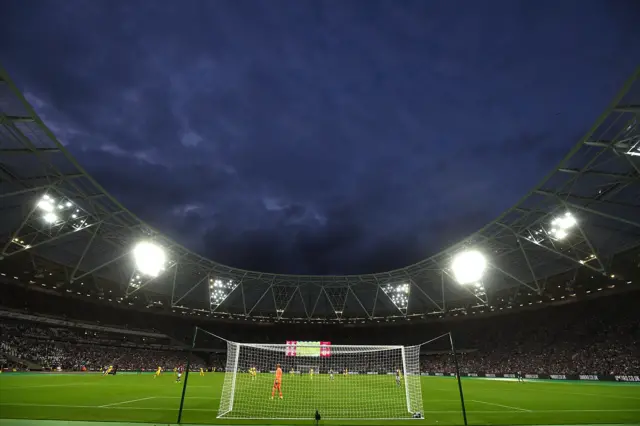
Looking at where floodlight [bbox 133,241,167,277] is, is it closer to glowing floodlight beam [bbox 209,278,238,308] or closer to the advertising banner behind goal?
glowing floodlight beam [bbox 209,278,238,308]

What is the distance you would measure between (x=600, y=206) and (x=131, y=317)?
2663 inches

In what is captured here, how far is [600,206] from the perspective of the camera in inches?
974

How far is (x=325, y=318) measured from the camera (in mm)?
64250

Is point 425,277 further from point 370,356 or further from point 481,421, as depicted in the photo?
point 481,421

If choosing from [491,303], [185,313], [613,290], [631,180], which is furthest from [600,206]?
[185,313]

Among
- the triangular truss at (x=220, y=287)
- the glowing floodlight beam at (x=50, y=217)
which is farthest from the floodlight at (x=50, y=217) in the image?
the triangular truss at (x=220, y=287)

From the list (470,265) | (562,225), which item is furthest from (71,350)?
(562,225)

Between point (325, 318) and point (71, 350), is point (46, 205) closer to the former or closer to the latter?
point (71, 350)

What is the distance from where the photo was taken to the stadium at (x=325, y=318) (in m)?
14.3

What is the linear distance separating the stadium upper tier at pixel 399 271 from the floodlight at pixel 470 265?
0.46ft

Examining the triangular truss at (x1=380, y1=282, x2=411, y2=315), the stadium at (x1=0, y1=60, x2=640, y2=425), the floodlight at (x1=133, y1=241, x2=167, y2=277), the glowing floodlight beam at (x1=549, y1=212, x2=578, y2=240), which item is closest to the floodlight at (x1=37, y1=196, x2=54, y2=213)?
the stadium at (x1=0, y1=60, x2=640, y2=425)

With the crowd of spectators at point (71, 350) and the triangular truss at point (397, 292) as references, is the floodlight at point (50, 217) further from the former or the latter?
the triangular truss at point (397, 292)

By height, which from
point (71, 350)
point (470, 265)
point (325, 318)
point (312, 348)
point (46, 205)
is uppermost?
point (46, 205)

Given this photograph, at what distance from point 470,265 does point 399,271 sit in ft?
48.4
